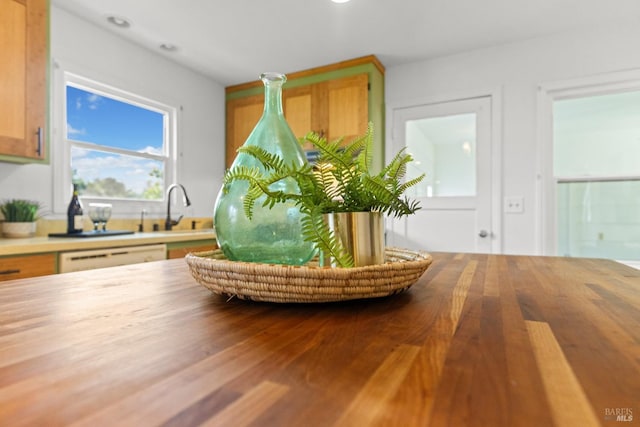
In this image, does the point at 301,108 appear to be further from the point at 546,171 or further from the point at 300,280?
the point at 300,280

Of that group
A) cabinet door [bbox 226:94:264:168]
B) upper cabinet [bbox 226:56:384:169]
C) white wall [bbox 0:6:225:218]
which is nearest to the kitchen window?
white wall [bbox 0:6:225:218]

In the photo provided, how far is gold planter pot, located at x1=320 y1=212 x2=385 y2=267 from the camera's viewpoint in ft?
2.00

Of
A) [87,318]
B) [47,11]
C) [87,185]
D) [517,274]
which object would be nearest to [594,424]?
[87,318]

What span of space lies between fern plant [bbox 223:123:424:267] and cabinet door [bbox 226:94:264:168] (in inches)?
133

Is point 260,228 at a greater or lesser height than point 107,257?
greater

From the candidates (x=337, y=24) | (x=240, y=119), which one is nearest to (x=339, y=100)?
(x=337, y=24)

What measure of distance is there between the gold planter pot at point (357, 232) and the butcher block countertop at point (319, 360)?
0.08 metres

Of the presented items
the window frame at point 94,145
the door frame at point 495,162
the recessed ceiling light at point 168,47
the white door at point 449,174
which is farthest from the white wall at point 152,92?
the door frame at point 495,162

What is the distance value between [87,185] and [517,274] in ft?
9.86

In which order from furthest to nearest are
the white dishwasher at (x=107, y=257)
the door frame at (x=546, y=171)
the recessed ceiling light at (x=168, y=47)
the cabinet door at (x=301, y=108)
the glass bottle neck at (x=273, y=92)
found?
the cabinet door at (x=301, y=108)
the recessed ceiling light at (x=168, y=47)
the door frame at (x=546, y=171)
the white dishwasher at (x=107, y=257)
the glass bottle neck at (x=273, y=92)

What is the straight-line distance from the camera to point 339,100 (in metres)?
3.33

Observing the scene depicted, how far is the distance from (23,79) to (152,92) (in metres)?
1.24

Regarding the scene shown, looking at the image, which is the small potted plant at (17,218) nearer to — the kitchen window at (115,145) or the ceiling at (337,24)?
the kitchen window at (115,145)

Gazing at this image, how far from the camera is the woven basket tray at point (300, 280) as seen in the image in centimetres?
50
